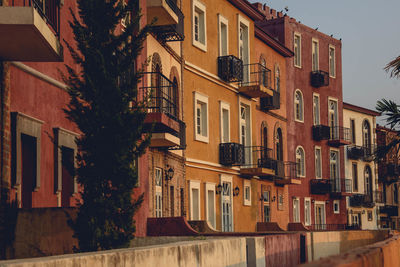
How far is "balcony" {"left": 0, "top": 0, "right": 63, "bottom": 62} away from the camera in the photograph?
10805 millimetres

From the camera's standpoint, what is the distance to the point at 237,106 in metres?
34.5

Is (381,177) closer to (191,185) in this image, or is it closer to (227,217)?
(227,217)

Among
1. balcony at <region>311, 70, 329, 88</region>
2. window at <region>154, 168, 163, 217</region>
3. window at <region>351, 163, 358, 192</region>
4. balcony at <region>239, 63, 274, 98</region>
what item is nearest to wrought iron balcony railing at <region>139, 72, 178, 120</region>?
window at <region>154, 168, 163, 217</region>

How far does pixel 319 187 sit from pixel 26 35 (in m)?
38.2

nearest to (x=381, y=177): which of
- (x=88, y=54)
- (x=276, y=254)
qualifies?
(x=276, y=254)

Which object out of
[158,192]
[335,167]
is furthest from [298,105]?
[158,192]

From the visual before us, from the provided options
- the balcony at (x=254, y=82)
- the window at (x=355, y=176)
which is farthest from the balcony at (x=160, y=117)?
the window at (x=355, y=176)

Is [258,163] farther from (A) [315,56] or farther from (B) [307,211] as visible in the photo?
(A) [315,56]

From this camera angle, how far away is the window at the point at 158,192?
2336 cm

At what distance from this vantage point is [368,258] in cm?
786

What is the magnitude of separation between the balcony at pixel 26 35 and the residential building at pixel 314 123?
32654 millimetres

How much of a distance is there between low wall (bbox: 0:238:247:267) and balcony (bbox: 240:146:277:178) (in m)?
19.8

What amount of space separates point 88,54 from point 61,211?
2.75 metres

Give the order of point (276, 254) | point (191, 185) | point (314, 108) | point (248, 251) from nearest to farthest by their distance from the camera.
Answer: point (248, 251), point (276, 254), point (191, 185), point (314, 108)
